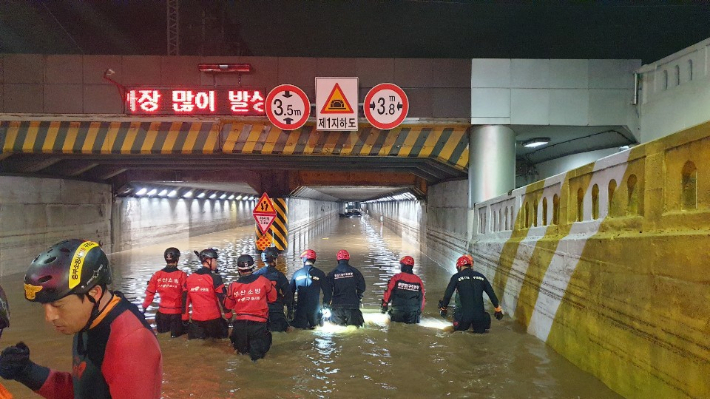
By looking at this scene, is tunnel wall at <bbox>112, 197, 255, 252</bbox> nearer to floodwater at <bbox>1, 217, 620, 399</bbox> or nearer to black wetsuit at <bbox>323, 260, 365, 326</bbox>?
floodwater at <bbox>1, 217, 620, 399</bbox>

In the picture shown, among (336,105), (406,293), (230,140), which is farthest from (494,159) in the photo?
(230,140)

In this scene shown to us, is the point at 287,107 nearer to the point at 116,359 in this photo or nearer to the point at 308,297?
the point at 308,297

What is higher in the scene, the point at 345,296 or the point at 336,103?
the point at 336,103

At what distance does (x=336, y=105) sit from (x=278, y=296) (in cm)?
507

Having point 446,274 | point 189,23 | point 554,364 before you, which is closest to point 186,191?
point 189,23

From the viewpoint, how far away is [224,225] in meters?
36.6

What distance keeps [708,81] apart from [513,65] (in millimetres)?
3827

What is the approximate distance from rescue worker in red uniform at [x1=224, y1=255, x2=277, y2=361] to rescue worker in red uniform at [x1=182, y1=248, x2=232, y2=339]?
0.65 metres

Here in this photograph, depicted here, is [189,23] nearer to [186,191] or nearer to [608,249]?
[186,191]

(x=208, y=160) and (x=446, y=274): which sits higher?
(x=208, y=160)

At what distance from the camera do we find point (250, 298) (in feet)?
22.5

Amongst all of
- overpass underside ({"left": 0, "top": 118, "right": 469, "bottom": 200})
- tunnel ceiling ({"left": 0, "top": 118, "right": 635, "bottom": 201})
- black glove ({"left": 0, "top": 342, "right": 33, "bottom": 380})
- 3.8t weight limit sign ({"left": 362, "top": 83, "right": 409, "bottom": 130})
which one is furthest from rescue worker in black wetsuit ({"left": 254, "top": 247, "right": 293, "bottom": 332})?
black glove ({"left": 0, "top": 342, "right": 33, "bottom": 380})

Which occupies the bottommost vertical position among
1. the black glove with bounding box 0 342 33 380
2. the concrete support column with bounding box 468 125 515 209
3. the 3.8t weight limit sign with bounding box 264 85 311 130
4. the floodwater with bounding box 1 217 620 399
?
the floodwater with bounding box 1 217 620 399

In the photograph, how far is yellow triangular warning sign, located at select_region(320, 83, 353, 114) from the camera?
1100cm
